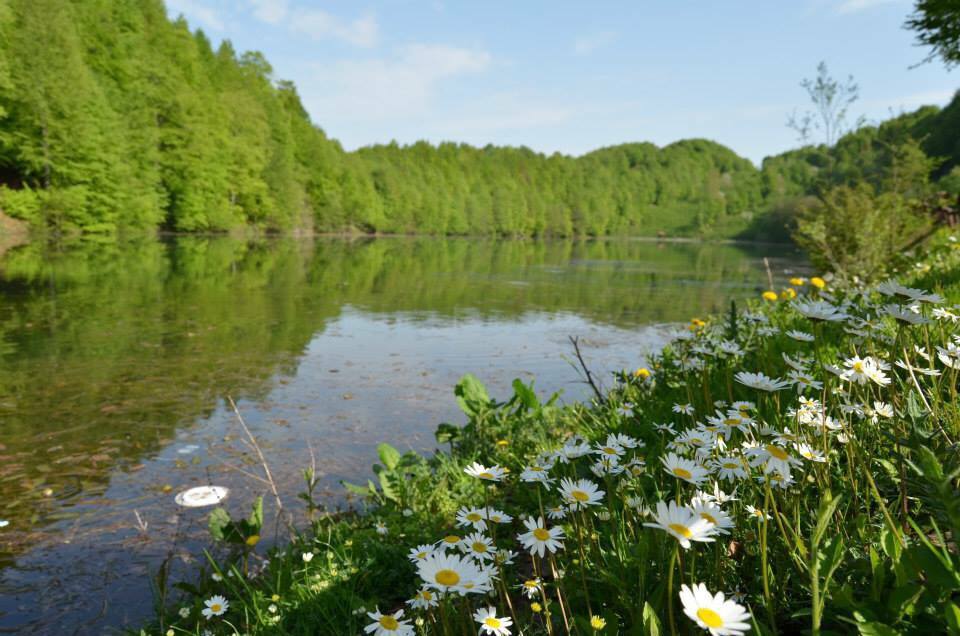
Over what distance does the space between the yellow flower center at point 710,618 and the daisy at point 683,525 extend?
0.10 metres

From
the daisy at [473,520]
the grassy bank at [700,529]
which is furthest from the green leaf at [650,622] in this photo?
the daisy at [473,520]

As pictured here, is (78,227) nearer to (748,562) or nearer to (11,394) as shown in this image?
(11,394)

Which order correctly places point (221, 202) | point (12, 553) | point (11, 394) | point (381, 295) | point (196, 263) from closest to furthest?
point (12, 553) → point (11, 394) → point (381, 295) → point (196, 263) → point (221, 202)

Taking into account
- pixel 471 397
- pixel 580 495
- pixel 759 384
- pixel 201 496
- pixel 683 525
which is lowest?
pixel 201 496

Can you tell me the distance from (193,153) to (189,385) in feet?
119

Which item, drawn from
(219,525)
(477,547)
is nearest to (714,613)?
(477,547)

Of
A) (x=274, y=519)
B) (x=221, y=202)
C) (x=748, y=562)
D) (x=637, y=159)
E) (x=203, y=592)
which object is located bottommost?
(x=274, y=519)

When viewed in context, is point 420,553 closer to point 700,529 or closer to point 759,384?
point 700,529

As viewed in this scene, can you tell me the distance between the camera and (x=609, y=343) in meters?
9.53

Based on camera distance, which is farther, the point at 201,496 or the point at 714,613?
the point at 201,496

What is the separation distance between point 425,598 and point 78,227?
33554 mm

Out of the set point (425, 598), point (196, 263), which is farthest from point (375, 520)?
point (196, 263)

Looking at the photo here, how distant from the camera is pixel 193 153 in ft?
118

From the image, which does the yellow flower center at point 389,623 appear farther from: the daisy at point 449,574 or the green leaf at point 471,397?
the green leaf at point 471,397
